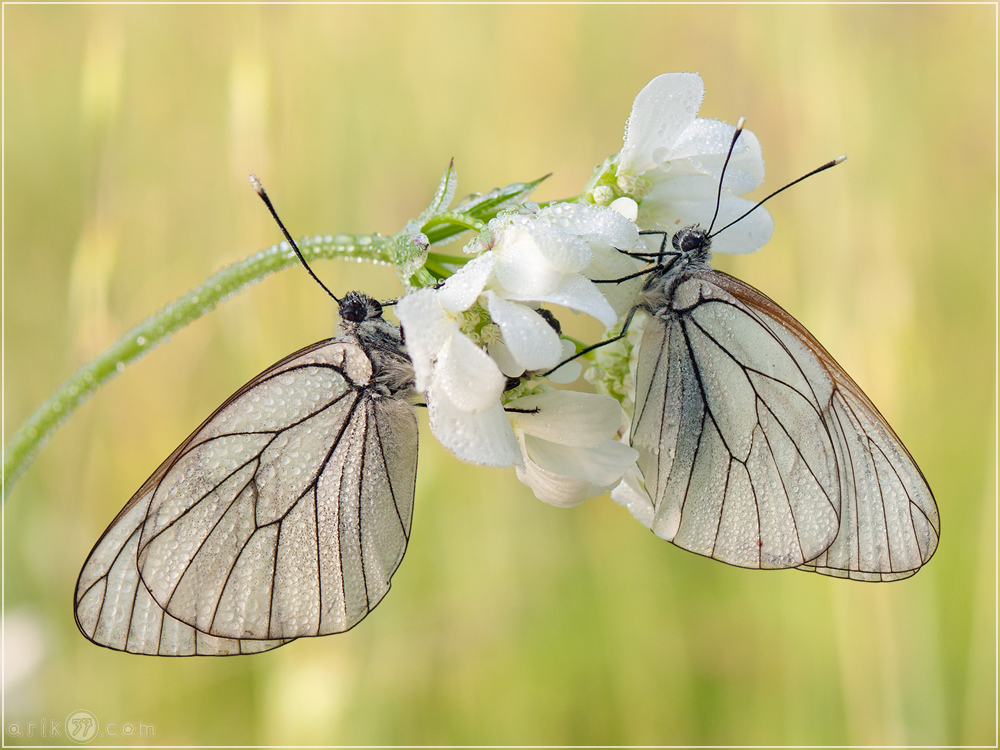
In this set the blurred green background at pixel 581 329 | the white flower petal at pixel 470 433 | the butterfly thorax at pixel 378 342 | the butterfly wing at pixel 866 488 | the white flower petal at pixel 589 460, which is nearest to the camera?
the white flower petal at pixel 470 433

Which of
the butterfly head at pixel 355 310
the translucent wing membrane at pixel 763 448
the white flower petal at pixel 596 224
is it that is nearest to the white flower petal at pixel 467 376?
the white flower petal at pixel 596 224

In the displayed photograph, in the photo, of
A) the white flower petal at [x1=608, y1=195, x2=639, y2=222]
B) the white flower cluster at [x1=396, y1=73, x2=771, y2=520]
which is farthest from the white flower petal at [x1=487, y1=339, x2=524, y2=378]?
the white flower petal at [x1=608, y1=195, x2=639, y2=222]

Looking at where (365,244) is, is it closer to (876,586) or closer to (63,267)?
(876,586)

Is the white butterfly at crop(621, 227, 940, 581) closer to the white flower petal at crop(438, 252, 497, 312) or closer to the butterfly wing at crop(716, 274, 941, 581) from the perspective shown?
the butterfly wing at crop(716, 274, 941, 581)

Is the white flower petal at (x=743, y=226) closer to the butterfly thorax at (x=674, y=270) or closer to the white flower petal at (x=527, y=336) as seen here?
the butterfly thorax at (x=674, y=270)

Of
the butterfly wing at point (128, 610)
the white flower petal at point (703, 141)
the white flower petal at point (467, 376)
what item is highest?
the white flower petal at point (703, 141)

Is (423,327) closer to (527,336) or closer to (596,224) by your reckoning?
(527,336)
